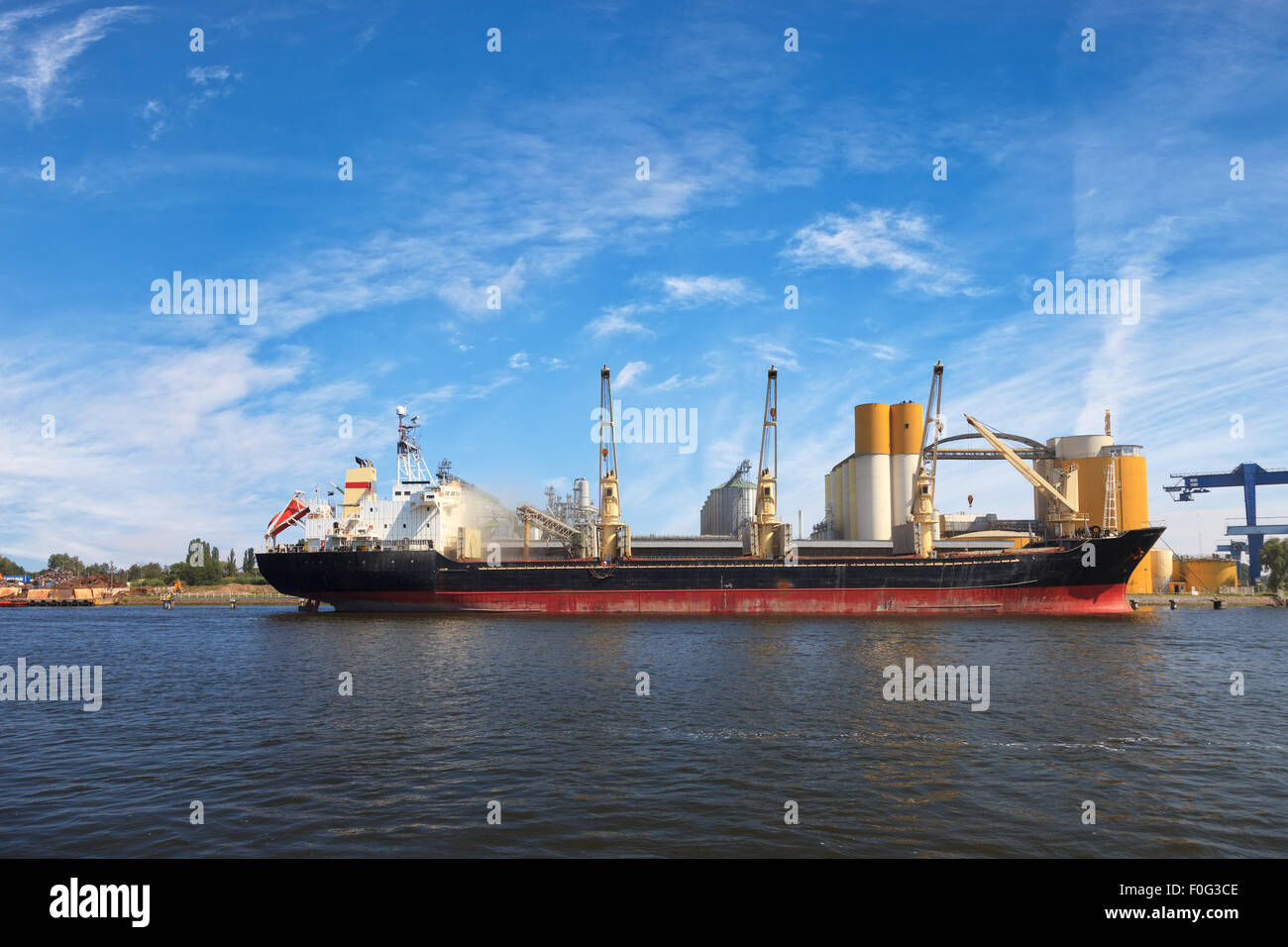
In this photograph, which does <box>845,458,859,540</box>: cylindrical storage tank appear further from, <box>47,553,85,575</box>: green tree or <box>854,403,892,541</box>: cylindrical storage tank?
<box>47,553,85,575</box>: green tree

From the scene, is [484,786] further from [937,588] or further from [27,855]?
[937,588]

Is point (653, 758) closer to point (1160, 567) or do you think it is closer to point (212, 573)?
point (1160, 567)

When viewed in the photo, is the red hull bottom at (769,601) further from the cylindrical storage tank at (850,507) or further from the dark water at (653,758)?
the cylindrical storage tank at (850,507)

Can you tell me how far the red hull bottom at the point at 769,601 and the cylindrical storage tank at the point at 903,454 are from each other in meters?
18.0

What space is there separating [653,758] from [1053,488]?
58.2m

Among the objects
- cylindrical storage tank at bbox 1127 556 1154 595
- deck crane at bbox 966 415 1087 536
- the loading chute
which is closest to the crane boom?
deck crane at bbox 966 415 1087 536

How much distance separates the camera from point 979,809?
1130cm

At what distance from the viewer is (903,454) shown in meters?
67.7

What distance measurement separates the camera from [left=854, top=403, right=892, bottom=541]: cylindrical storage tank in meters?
67.1
